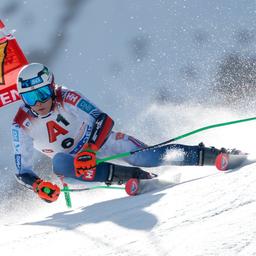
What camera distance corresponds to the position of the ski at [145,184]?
5.84m

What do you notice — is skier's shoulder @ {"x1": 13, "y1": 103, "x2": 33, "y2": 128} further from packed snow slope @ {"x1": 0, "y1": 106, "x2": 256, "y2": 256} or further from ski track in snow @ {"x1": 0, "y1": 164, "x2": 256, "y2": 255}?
ski track in snow @ {"x1": 0, "y1": 164, "x2": 256, "y2": 255}

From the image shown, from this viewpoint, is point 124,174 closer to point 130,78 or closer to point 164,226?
point 164,226

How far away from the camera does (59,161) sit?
20.3ft

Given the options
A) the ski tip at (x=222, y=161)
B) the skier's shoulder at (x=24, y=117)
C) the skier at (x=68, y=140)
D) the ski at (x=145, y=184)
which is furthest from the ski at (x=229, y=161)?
the skier's shoulder at (x=24, y=117)

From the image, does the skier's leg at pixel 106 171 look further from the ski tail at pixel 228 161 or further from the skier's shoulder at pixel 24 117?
the ski tail at pixel 228 161

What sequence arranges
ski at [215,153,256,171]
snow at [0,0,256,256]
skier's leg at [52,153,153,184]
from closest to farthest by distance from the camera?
snow at [0,0,256,256] → ski at [215,153,256,171] → skier's leg at [52,153,153,184]

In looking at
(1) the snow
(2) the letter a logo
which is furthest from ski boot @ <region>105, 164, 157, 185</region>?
(2) the letter a logo

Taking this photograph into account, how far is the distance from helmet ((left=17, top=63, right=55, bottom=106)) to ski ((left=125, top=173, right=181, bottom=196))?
1.13 m

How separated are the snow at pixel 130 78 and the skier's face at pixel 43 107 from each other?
1081 millimetres

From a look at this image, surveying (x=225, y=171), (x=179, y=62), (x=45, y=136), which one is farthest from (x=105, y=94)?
(x=225, y=171)

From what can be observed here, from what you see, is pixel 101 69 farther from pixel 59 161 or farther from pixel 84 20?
pixel 59 161

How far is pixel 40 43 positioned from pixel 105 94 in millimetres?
3232

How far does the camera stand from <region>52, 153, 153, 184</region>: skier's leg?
6.16 metres

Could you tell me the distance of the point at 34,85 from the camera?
238 inches
